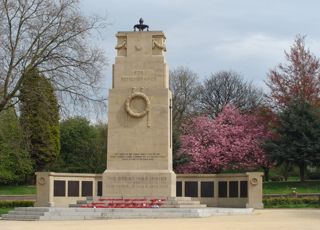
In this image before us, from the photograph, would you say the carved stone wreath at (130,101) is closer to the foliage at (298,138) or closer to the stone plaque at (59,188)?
the stone plaque at (59,188)

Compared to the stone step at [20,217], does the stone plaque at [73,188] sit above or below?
above

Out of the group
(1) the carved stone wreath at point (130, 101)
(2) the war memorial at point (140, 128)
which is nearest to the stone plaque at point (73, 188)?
(2) the war memorial at point (140, 128)

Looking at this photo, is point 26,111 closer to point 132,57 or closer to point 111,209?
point 132,57

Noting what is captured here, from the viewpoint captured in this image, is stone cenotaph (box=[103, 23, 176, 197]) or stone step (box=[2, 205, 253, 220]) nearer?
stone step (box=[2, 205, 253, 220])

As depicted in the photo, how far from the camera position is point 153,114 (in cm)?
2936

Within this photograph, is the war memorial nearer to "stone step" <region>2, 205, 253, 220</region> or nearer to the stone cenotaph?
the stone cenotaph

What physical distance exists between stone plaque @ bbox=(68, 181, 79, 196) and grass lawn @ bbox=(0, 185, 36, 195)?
16.6m

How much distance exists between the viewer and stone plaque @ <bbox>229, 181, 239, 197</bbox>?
111 feet

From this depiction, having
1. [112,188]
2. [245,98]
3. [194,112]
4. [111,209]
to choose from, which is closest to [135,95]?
[112,188]

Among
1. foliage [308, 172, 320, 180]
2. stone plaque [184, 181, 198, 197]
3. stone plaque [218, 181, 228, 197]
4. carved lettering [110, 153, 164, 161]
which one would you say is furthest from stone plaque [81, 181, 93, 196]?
foliage [308, 172, 320, 180]

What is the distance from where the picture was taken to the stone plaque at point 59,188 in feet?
109

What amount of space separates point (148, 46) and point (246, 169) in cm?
2804

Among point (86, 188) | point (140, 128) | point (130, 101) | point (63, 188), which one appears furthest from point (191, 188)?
point (130, 101)

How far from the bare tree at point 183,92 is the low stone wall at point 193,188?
29.7 metres
